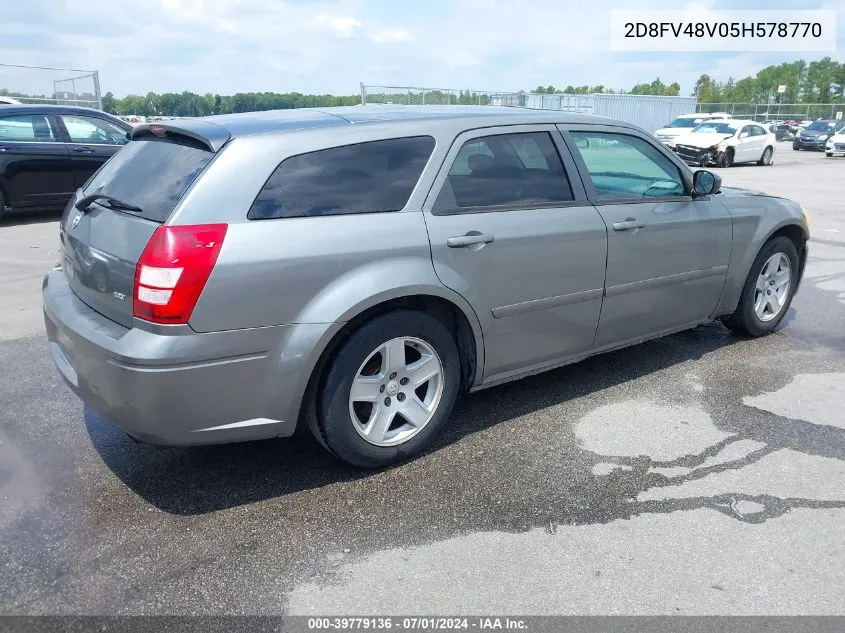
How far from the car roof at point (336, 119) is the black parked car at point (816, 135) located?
3508 centimetres

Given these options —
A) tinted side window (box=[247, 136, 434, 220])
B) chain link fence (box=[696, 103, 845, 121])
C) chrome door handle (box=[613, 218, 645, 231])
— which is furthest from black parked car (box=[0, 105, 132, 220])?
chain link fence (box=[696, 103, 845, 121])

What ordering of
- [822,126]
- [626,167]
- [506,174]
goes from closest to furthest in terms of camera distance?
[506,174], [626,167], [822,126]

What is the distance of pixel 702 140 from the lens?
22.3 metres

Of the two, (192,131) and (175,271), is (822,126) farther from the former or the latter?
(175,271)

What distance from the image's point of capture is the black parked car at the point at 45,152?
996 centimetres

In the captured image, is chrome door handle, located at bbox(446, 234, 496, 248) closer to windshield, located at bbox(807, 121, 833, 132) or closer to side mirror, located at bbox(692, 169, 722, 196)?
side mirror, located at bbox(692, 169, 722, 196)

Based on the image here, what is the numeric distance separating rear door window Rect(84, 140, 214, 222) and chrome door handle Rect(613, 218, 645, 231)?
2.26 metres

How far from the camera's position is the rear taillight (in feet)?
9.02

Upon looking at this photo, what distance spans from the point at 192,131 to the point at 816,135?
37.3 meters

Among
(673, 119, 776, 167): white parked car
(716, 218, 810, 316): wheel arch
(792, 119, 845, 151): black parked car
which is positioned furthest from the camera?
(792, 119, 845, 151): black parked car

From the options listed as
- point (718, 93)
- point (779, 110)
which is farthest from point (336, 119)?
point (718, 93)

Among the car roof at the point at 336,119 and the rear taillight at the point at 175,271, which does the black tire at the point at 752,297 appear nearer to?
the car roof at the point at 336,119

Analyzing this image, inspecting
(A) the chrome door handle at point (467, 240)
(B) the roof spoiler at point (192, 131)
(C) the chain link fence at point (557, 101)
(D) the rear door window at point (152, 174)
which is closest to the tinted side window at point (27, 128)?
(C) the chain link fence at point (557, 101)

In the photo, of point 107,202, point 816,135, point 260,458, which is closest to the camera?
point 107,202
